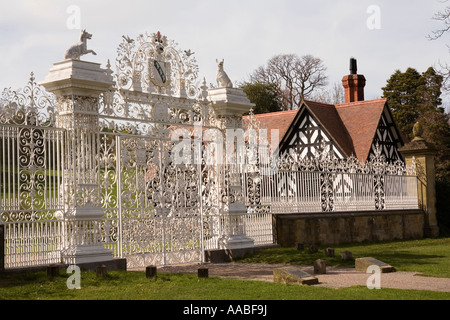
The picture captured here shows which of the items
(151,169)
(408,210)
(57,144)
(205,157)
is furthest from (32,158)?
(408,210)

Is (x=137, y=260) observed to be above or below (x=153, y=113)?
below

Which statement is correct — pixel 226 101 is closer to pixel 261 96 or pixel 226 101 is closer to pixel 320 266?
pixel 320 266

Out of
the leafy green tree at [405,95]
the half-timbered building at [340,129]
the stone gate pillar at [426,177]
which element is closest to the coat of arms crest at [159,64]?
the stone gate pillar at [426,177]

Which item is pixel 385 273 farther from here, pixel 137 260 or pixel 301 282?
pixel 137 260

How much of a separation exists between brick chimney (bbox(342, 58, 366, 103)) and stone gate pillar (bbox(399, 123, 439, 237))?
12.0 meters

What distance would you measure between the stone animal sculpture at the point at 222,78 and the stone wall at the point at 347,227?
3.33 meters

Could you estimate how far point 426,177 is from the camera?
65.8ft

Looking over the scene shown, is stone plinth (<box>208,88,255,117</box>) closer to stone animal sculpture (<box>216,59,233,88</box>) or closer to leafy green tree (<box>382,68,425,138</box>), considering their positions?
stone animal sculpture (<box>216,59,233,88</box>)

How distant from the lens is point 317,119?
25672 millimetres

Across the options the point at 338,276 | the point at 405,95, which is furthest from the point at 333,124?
the point at 338,276

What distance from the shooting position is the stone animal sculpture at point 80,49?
10853 millimetres

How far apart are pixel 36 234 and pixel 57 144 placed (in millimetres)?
1499

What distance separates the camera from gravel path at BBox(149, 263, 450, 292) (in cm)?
898

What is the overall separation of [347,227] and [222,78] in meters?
5.82
